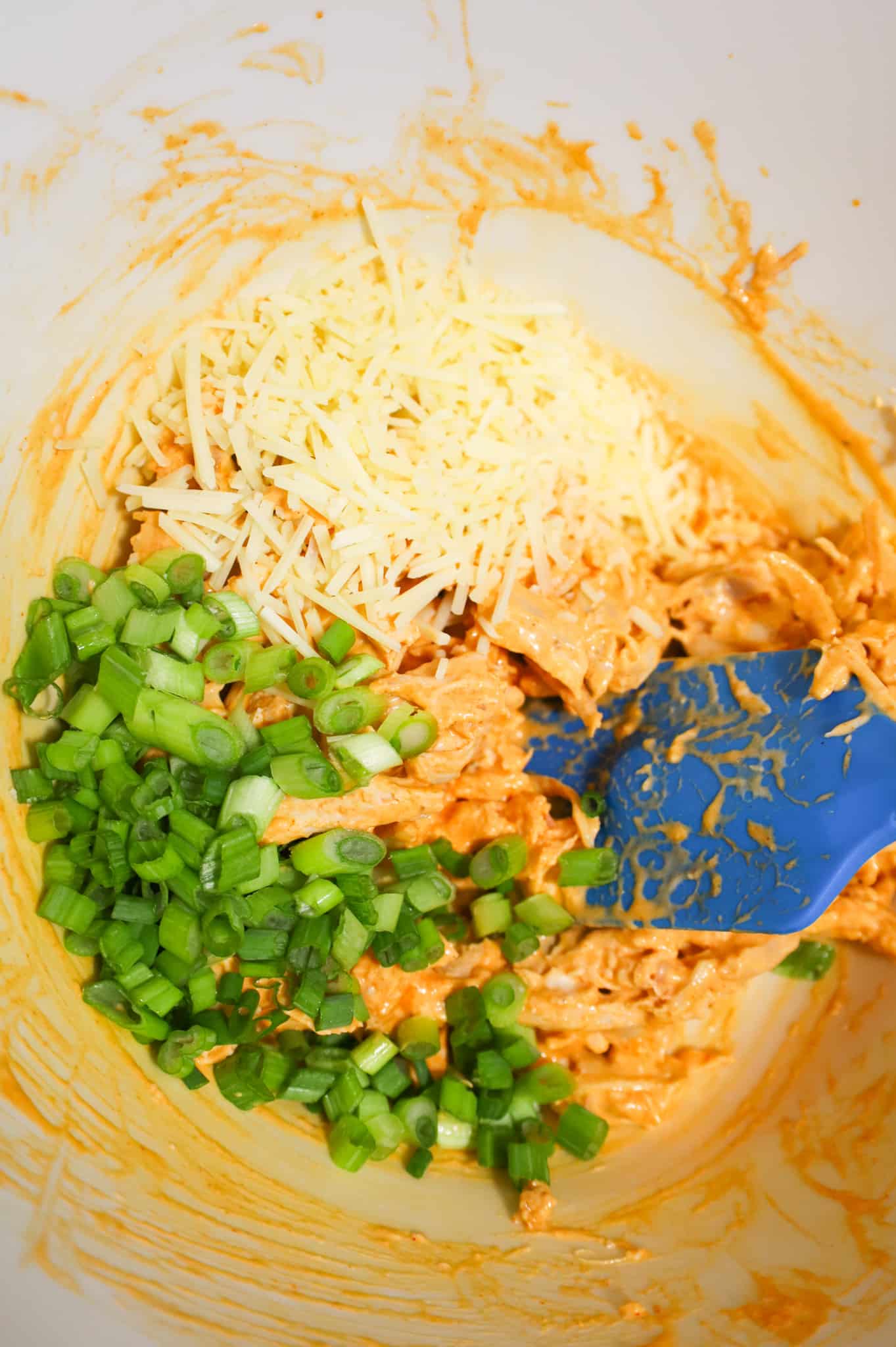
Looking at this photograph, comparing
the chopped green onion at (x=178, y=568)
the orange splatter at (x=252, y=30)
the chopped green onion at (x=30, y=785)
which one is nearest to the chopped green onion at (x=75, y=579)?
the chopped green onion at (x=178, y=568)

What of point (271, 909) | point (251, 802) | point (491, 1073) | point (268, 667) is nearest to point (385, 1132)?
point (491, 1073)

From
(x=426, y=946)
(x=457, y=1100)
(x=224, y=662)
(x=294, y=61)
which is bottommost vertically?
(x=457, y=1100)

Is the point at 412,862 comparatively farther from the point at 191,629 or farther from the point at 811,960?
the point at 811,960

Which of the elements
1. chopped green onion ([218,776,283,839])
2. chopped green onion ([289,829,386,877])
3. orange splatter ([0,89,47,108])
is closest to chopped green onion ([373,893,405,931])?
chopped green onion ([289,829,386,877])

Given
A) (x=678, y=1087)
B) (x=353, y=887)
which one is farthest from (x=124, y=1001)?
(x=678, y=1087)

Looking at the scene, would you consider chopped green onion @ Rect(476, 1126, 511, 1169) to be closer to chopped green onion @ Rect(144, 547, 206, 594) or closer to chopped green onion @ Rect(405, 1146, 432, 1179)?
chopped green onion @ Rect(405, 1146, 432, 1179)

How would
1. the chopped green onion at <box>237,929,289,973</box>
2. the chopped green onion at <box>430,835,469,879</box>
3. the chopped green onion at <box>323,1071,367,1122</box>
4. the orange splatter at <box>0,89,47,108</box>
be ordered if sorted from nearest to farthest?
1. the orange splatter at <box>0,89,47,108</box>
2. the chopped green onion at <box>237,929,289,973</box>
3. the chopped green onion at <box>323,1071,367,1122</box>
4. the chopped green onion at <box>430,835,469,879</box>

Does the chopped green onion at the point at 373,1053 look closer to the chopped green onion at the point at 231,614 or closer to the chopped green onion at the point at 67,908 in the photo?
the chopped green onion at the point at 67,908
